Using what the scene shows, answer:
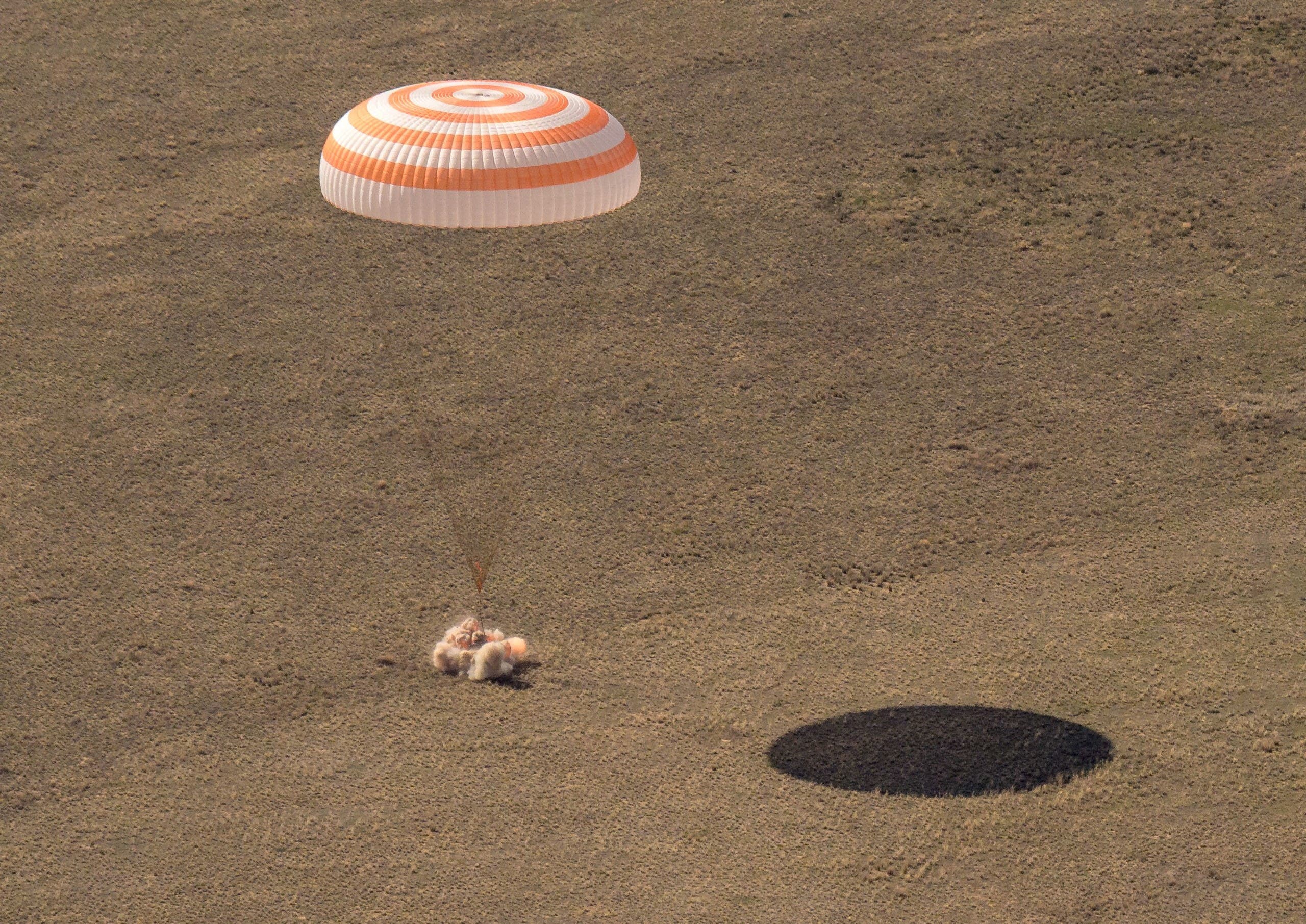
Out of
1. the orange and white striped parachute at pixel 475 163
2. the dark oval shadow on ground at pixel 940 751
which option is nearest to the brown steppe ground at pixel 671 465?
the dark oval shadow on ground at pixel 940 751

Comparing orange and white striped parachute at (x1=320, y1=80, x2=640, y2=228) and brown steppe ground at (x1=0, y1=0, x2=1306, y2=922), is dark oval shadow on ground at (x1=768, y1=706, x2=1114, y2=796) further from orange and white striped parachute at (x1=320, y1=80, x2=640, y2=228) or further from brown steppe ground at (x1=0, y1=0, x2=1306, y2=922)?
orange and white striped parachute at (x1=320, y1=80, x2=640, y2=228)

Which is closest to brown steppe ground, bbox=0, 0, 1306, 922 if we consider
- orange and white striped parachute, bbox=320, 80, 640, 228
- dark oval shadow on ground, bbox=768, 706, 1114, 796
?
dark oval shadow on ground, bbox=768, 706, 1114, 796

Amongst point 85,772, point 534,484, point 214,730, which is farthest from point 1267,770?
point 85,772

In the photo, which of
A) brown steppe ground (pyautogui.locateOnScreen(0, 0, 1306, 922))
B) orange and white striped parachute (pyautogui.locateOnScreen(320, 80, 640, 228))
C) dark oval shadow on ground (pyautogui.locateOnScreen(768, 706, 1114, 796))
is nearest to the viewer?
orange and white striped parachute (pyautogui.locateOnScreen(320, 80, 640, 228))

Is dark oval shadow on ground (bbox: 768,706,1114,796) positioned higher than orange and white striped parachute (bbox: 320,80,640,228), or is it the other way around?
orange and white striped parachute (bbox: 320,80,640,228)

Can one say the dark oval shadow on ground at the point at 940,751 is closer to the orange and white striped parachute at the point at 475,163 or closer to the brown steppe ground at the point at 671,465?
the brown steppe ground at the point at 671,465

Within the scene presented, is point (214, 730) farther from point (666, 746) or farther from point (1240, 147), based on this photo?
point (1240, 147)

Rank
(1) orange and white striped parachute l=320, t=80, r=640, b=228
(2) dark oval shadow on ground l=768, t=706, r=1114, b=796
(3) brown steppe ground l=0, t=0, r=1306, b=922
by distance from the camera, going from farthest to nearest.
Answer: (2) dark oval shadow on ground l=768, t=706, r=1114, b=796 → (3) brown steppe ground l=0, t=0, r=1306, b=922 → (1) orange and white striped parachute l=320, t=80, r=640, b=228
